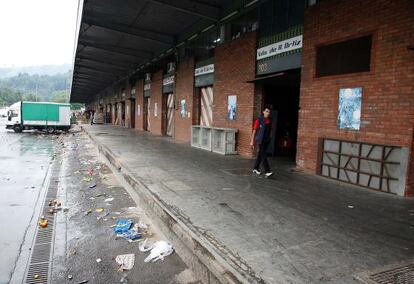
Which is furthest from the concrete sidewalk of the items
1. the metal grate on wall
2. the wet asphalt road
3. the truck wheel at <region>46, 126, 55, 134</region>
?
the truck wheel at <region>46, 126, 55, 134</region>

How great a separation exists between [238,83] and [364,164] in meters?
6.23

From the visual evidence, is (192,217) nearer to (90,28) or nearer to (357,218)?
(357,218)

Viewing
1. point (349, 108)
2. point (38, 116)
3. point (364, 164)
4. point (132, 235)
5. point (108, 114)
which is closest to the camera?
point (132, 235)

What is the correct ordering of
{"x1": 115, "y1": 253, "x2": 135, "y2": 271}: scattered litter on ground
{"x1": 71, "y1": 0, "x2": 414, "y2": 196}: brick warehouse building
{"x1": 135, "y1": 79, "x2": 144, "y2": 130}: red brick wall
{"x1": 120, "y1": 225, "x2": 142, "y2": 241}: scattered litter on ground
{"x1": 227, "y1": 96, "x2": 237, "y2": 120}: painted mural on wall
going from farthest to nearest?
{"x1": 135, "y1": 79, "x2": 144, "y2": 130}: red brick wall → {"x1": 227, "y1": 96, "x2": 237, "y2": 120}: painted mural on wall → {"x1": 71, "y1": 0, "x2": 414, "y2": 196}: brick warehouse building → {"x1": 120, "y1": 225, "x2": 142, "y2": 241}: scattered litter on ground → {"x1": 115, "y1": 253, "x2": 135, "y2": 271}: scattered litter on ground

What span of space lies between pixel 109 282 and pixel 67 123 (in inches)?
1221

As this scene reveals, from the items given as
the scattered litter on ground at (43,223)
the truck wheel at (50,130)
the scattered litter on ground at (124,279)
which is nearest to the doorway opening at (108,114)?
the truck wheel at (50,130)

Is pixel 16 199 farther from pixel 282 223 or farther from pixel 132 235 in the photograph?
pixel 282 223

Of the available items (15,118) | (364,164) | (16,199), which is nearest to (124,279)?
(16,199)

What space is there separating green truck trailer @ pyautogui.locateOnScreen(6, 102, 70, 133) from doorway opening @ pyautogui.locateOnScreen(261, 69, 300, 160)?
25.4 meters

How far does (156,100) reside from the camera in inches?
951

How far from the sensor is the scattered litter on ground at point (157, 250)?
4.73m

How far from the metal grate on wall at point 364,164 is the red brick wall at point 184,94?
9.99 m

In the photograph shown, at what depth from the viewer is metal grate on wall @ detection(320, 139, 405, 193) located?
264 inches

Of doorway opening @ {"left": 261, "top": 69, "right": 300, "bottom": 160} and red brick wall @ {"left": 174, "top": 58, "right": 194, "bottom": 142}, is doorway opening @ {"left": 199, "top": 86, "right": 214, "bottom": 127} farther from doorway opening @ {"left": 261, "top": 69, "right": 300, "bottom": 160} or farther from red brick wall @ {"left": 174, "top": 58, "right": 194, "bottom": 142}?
doorway opening @ {"left": 261, "top": 69, "right": 300, "bottom": 160}
